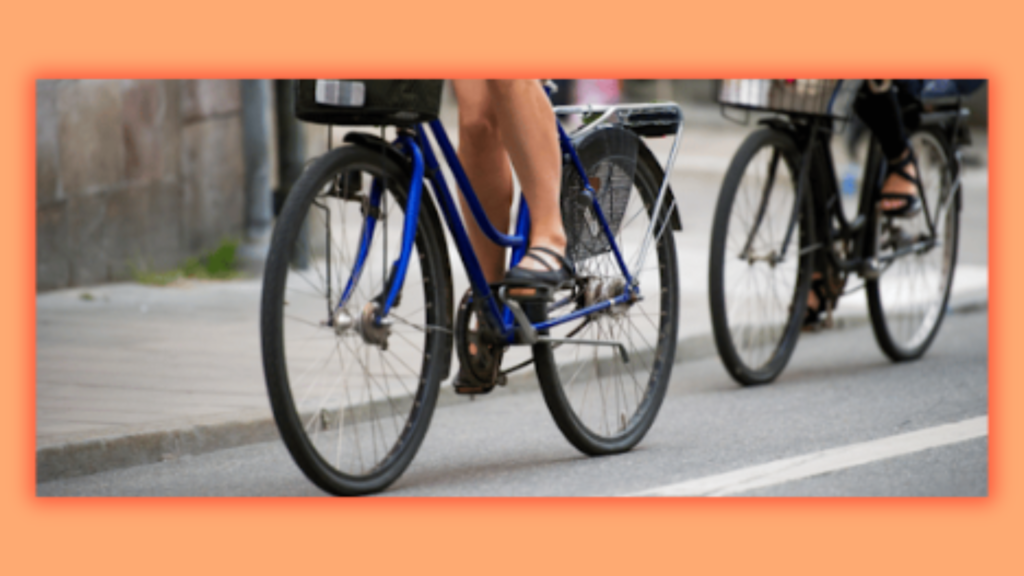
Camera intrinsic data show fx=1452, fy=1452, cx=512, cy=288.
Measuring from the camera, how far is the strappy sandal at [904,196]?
617cm

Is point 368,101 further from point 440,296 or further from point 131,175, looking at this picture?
point 131,175

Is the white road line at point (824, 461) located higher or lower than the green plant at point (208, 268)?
higher

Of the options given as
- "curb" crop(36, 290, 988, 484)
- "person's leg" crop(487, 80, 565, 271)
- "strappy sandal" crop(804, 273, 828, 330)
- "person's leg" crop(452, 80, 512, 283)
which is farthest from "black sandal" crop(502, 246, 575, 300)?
"strappy sandal" crop(804, 273, 828, 330)

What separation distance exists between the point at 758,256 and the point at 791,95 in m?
0.65

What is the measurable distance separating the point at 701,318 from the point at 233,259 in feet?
10.2

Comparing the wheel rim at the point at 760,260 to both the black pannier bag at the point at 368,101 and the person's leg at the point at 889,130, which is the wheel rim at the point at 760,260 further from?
the black pannier bag at the point at 368,101

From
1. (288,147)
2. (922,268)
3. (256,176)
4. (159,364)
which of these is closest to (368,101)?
(159,364)

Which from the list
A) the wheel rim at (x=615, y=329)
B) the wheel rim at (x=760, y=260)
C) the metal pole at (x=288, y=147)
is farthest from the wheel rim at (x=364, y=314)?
the metal pole at (x=288, y=147)

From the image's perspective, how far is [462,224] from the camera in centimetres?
386

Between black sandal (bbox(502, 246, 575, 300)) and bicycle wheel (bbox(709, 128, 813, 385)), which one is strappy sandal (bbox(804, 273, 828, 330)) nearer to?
bicycle wheel (bbox(709, 128, 813, 385))

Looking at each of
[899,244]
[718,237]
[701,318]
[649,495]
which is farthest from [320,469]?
[701,318]

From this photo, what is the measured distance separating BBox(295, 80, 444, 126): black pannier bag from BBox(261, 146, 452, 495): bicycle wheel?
0.29 ft

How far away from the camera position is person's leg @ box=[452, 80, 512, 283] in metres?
4.07

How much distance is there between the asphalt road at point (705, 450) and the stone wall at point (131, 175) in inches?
125
